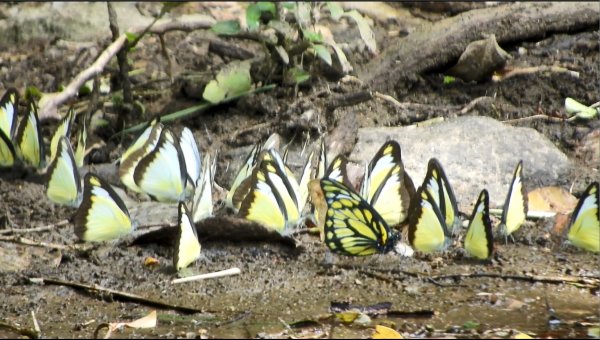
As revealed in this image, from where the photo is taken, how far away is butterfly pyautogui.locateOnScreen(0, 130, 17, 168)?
6.08 metres

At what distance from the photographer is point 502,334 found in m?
3.85

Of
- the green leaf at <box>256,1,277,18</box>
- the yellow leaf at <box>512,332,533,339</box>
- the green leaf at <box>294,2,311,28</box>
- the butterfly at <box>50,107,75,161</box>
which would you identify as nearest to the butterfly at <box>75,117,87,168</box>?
the butterfly at <box>50,107,75,161</box>

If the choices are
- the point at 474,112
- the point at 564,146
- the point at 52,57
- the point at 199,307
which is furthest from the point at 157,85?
the point at 199,307

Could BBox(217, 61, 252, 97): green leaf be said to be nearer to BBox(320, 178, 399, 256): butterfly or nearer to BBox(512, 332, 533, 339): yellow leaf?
BBox(320, 178, 399, 256): butterfly

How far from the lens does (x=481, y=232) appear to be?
4742 mm

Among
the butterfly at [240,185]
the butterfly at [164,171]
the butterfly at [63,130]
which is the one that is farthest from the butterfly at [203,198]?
the butterfly at [63,130]

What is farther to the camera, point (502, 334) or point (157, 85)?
point (157, 85)

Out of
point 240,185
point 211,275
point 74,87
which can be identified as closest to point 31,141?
point 74,87

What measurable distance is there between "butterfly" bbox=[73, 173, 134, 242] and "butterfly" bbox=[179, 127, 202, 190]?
58 cm

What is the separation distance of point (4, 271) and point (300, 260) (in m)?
1.36

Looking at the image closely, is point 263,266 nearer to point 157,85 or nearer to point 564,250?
point 564,250

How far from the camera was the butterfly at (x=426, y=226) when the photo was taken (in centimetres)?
486

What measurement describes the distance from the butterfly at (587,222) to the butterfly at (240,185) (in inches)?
63.9

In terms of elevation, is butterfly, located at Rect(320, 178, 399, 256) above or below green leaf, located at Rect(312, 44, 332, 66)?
below
